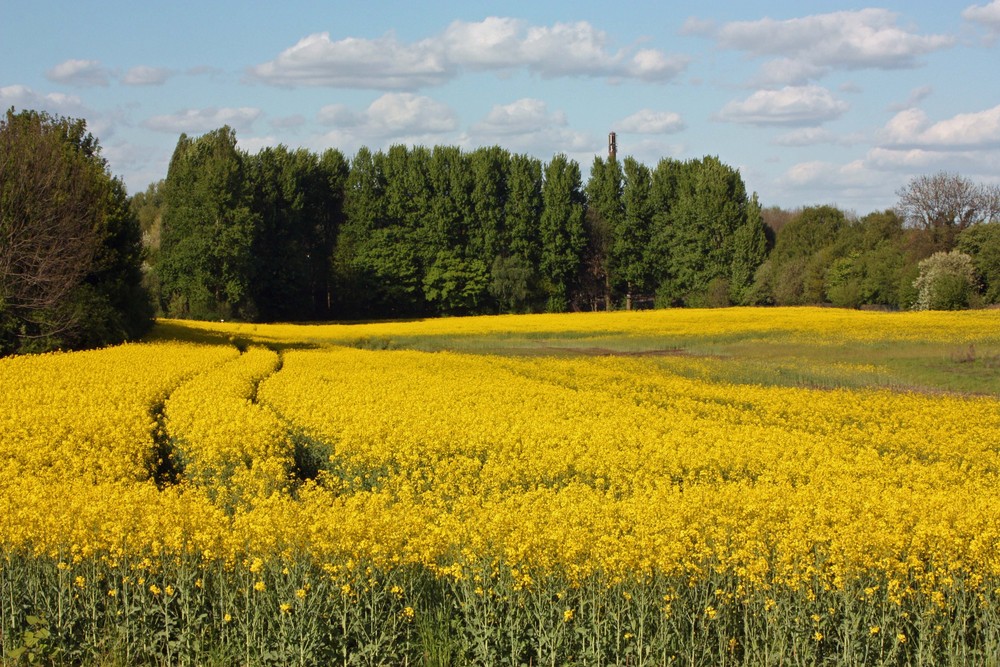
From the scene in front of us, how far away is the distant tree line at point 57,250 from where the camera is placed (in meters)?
28.1

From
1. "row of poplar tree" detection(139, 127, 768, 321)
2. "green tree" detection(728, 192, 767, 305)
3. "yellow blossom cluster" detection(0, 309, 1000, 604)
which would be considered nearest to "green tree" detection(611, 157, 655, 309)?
"row of poplar tree" detection(139, 127, 768, 321)

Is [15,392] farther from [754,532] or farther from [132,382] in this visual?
[754,532]

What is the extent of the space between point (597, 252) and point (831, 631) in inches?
2962

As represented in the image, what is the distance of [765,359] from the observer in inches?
1399

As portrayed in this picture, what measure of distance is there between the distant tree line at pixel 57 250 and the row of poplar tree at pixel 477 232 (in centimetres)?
3466

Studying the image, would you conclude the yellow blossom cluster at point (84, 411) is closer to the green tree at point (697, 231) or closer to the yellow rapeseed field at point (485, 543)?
the yellow rapeseed field at point (485, 543)

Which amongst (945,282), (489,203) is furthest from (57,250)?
(489,203)

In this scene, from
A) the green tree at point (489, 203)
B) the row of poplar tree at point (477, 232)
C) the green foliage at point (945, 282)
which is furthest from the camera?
the green tree at point (489, 203)

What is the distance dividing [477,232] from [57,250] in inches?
1995

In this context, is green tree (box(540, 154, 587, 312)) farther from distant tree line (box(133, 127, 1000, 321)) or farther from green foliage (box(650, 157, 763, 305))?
green foliage (box(650, 157, 763, 305))

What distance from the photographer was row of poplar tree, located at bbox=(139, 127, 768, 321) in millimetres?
73562

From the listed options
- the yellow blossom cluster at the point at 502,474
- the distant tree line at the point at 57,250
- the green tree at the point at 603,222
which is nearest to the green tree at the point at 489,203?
the green tree at the point at 603,222

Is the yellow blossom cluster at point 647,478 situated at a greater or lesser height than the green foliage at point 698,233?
lesser

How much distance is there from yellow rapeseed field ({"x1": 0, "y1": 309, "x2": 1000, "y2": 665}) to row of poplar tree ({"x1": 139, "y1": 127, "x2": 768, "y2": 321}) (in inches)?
2224
